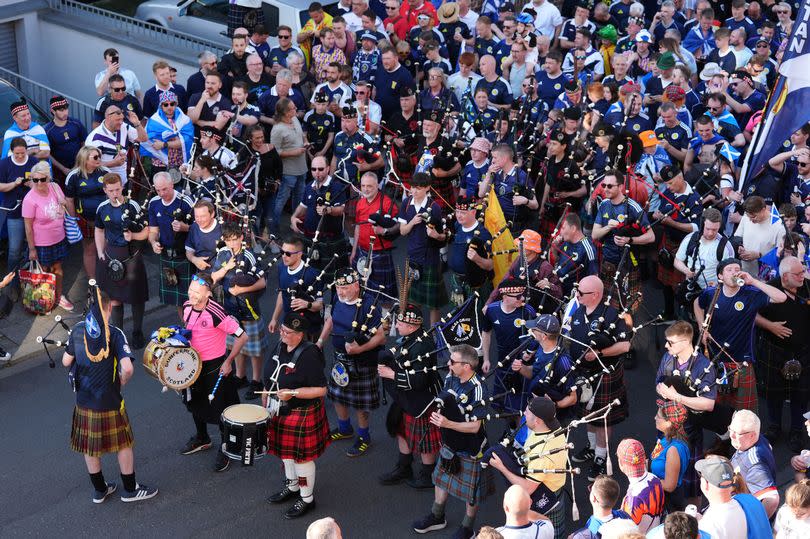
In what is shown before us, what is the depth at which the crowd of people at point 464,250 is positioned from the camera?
6918mm

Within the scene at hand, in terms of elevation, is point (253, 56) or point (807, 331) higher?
point (253, 56)

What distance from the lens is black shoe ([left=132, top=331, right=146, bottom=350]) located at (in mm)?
9500

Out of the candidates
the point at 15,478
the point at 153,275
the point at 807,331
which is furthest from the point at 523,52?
the point at 15,478

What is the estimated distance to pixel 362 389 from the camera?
7.86m

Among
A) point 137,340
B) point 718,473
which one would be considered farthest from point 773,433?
point 137,340

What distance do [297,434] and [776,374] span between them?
3469 mm

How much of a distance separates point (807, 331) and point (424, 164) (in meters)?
3.74

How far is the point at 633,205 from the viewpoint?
30.0 feet

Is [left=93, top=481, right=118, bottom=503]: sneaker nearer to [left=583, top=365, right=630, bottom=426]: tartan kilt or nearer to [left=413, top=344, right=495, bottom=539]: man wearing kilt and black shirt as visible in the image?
[left=413, top=344, right=495, bottom=539]: man wearing kilt and black shirt

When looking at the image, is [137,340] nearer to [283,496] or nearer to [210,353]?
[210,353]

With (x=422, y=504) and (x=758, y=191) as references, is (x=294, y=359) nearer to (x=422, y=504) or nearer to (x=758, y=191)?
(x=422, y=504)

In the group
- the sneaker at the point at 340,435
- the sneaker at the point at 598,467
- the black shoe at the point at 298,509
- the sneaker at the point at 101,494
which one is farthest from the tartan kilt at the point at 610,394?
the sneaker at the point at 101,494

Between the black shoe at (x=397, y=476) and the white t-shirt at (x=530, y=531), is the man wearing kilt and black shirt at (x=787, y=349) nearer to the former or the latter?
the black shoe at (x=397, y=476)

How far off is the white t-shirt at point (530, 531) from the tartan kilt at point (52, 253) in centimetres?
558
